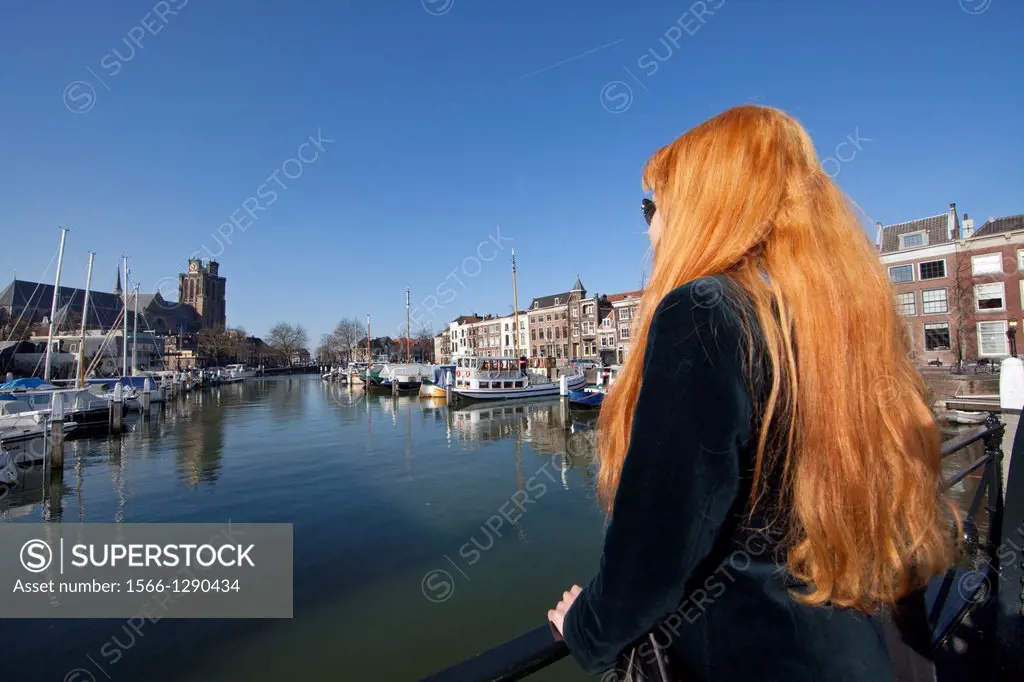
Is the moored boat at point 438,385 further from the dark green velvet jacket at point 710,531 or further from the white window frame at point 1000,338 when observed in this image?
the dark green velvet jacket at point 710,531

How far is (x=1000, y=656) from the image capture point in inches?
99.1

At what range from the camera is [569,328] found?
200 ft

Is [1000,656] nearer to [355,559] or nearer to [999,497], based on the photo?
[999,497]

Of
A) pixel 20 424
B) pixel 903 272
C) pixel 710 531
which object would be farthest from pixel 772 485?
pixel 903 272

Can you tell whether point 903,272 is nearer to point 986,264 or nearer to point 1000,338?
point 986,264

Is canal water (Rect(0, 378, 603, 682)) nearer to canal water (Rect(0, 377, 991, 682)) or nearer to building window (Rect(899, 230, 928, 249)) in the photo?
canal water (Rect(0, 377, 991, 682))

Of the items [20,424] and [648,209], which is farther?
[20,424]

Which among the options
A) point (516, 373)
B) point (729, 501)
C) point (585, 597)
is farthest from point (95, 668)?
point (516, 373)

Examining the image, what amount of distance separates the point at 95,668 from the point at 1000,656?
29.3 feet

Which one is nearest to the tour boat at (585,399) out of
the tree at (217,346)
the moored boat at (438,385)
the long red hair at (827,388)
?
the moored boat at (438,385)

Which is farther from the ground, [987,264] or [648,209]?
[987,264]

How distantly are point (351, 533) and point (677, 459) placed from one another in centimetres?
1059

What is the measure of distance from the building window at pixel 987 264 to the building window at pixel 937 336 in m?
3.58

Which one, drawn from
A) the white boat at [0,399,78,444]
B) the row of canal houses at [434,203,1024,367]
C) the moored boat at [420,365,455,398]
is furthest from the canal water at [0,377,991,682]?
the moored boat at [420,365,455,398]
